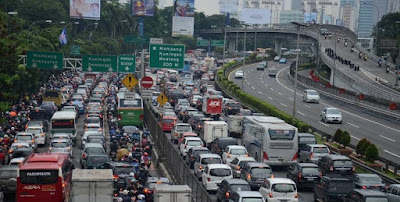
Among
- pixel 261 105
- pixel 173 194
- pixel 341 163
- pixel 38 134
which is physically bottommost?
pixel 261 105

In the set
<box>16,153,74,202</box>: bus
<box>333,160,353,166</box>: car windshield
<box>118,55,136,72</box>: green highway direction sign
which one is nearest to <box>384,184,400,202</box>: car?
<box>333,160,353,166</box>: car windshield

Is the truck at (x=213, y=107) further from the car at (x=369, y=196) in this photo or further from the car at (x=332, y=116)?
the car at (x=369, y=196)

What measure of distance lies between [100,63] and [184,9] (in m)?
78.3

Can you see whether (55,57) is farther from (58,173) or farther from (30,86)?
(58,173)

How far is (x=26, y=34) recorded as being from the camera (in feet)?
237

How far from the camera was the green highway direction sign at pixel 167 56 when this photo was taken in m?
57.1

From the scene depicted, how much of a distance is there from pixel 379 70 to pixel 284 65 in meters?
49.8

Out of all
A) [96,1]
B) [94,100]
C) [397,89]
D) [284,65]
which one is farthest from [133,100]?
[284,65]

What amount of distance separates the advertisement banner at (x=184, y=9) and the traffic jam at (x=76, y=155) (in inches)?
2476

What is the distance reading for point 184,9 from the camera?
13675 cm

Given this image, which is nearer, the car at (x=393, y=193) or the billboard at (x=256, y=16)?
the car at (x=393, y=193)

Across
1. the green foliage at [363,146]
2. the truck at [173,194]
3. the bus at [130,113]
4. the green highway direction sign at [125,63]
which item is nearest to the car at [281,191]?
the truck at [173,194]

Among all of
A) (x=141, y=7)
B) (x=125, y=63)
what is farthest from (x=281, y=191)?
(x=141, y=7)

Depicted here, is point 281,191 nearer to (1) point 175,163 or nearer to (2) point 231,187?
(2) point 231,187
